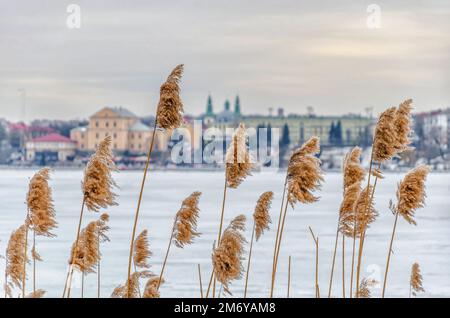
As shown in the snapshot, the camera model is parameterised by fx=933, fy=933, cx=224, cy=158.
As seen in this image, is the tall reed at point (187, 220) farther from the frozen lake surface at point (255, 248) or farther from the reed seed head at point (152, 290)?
the frozen lake surface at point (255, 248)

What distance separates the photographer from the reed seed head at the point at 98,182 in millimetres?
2902

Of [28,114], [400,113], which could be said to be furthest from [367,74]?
[400,113]

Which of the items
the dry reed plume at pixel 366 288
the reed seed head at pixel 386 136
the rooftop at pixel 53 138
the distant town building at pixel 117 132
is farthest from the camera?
the distant town building at pixel 117 132

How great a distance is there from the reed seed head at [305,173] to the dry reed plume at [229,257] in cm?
24

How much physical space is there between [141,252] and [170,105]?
2.34 feet

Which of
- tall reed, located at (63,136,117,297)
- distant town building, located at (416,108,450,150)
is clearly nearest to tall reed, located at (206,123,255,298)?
tall reed, located at (63,136,117,297)

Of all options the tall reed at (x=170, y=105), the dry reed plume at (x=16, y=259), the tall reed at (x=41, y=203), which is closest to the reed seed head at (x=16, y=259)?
the dry reed plume at (x=16, y=259)

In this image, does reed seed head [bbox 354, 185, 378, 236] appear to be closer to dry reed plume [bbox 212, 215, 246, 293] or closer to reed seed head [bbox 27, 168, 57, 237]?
dry reed plume [bbox 212, 215, 246, 293]

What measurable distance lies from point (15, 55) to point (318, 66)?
65.2ft

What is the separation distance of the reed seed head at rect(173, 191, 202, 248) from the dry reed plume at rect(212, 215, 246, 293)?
216mm

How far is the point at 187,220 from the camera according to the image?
3.09 meters

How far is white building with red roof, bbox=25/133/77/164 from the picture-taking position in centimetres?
3450
